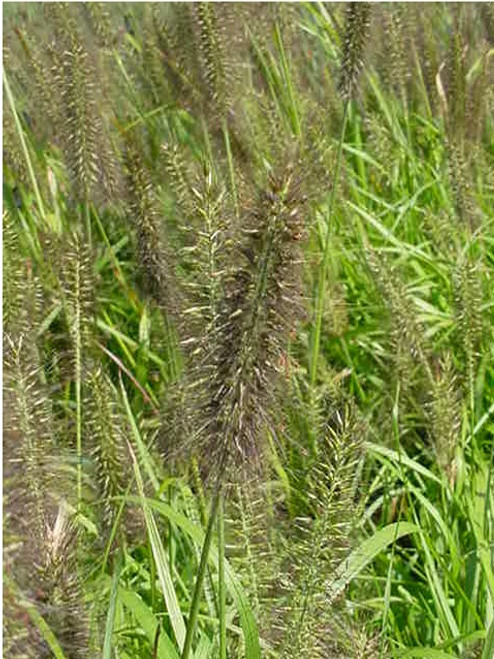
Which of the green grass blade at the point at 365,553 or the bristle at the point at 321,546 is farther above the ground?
the bristle at the point at 321,546

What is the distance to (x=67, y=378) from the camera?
2480mm

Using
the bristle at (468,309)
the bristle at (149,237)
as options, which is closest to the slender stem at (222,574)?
the bristle at (149,237)

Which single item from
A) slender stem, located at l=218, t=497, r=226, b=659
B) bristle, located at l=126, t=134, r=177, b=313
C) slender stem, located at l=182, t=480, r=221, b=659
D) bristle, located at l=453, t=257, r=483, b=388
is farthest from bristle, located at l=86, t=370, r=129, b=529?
bristle, located at l=453, t=257, r=483, b=388

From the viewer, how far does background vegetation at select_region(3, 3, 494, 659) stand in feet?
4.98

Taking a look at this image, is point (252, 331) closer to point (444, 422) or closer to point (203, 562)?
point (203, 562)

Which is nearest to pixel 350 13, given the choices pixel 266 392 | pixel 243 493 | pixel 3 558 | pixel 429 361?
pixel 429 361

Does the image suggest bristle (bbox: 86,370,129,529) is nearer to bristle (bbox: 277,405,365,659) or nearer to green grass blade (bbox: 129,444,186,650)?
green grass blade (bbox: 129,444,186,650)

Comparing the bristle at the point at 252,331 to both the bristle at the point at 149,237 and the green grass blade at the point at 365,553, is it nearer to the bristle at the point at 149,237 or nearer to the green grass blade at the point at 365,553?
the green grass blade at the point at 365,553

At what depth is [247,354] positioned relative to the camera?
1.43 m

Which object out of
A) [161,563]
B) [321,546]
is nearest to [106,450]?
[161,563]

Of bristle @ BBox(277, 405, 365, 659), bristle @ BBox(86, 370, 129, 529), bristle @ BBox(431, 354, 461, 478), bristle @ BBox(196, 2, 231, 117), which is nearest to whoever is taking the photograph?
bristle @ BBox(277, 405, 365, 659)

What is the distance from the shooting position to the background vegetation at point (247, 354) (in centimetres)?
152

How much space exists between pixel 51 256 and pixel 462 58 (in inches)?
44.6

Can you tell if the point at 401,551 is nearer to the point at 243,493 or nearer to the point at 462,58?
the point at 243,493
